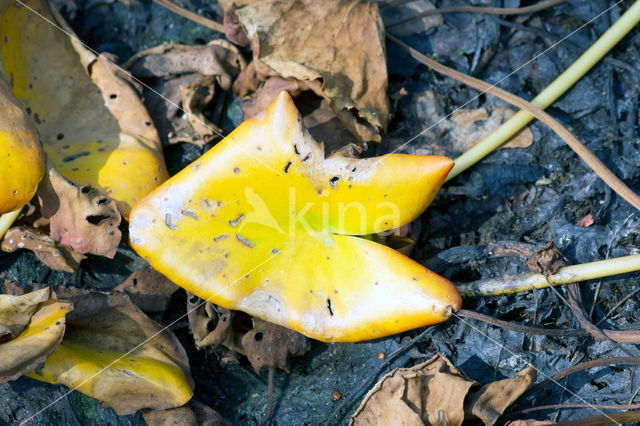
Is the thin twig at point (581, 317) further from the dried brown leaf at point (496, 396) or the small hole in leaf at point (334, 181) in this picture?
the small hole in leaf at point (334, 181)

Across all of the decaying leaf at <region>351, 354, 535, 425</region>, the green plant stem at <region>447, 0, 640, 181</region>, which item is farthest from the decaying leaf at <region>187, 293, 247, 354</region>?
the green plant stem at <region>447, 0, 640, 181</region>

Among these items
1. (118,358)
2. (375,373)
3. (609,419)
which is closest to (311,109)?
(375,373)

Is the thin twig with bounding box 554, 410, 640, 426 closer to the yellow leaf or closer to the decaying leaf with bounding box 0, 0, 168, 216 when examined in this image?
the yellow leaf

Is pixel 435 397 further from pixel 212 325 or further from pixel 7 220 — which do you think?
pixel 7 220

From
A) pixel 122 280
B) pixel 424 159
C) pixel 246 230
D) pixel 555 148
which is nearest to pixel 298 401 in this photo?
pixel 246 230

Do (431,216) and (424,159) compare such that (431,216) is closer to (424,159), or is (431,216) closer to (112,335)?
(424,159)

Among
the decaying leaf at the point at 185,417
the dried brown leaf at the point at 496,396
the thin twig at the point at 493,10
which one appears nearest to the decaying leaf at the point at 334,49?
the thin twig at the point at 493,10
